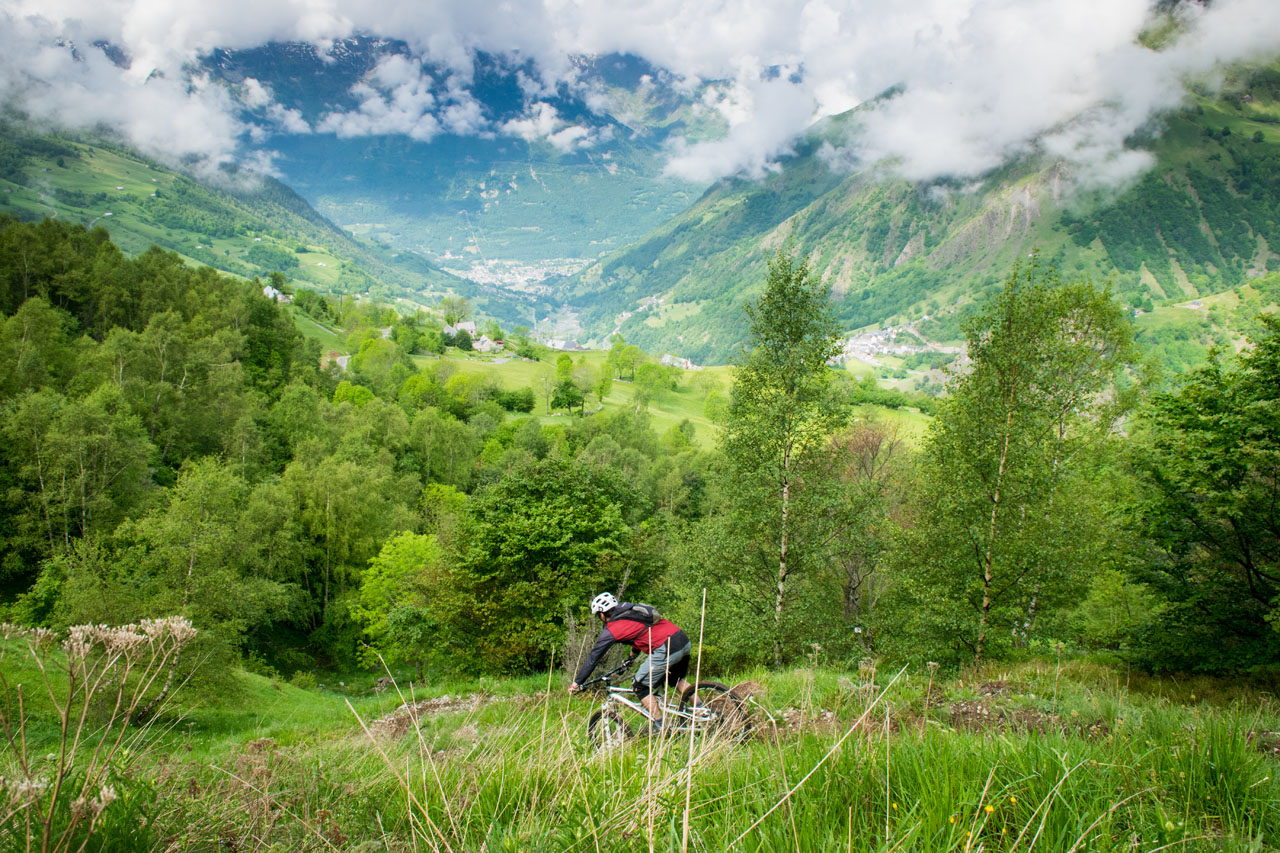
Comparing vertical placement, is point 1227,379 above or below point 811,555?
above

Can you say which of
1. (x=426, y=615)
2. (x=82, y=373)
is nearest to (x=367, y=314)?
(x=82, y=373)

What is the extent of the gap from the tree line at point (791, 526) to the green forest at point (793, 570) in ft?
0.34

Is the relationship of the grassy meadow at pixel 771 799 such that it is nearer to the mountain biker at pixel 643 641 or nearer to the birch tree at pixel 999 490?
the mountain biker at pixel 643 641

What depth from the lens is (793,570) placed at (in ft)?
58.4

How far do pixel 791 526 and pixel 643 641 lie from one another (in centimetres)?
1076

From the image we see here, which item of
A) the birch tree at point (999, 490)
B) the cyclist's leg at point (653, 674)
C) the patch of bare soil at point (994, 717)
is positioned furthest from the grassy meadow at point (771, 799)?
the birch tree at point (999, 490)

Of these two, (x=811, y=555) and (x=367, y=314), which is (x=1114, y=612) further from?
(x=367, y=314)

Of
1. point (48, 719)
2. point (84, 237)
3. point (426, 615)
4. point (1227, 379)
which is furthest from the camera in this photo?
point (84, 237)

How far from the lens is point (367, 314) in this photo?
443 ft

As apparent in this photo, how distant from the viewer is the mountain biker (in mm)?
7371

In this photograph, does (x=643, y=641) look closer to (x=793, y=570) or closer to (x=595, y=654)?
(x=595, y=654)

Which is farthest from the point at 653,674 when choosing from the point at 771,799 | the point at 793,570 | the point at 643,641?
the point at 793,570

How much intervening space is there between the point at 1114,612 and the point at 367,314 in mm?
142243

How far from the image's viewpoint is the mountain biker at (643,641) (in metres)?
7.37
